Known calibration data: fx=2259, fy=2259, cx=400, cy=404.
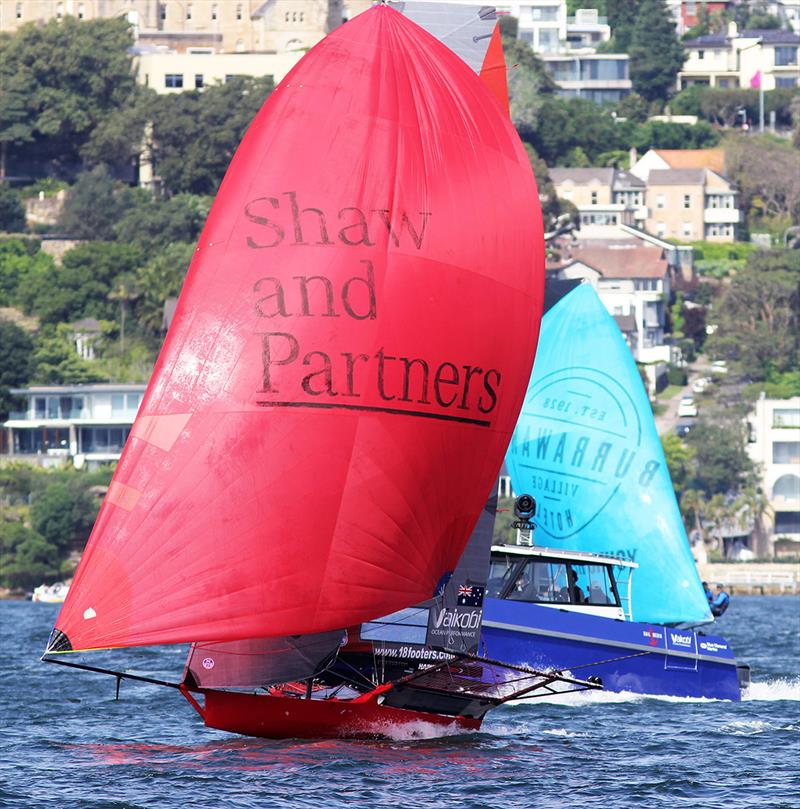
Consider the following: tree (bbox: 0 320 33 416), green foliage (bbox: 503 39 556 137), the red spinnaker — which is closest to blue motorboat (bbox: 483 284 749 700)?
the red spinnaker

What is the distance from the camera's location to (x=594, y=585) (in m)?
31.9

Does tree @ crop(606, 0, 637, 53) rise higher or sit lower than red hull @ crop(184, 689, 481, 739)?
higher

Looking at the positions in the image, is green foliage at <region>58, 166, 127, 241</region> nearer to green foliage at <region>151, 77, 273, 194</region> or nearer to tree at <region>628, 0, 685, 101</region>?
green foliage at <region>151, 77, 273, 194</region>

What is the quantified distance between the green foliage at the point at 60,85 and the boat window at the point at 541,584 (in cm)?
10919

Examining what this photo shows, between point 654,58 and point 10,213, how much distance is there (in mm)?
63649

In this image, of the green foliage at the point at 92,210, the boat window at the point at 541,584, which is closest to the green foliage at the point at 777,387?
the green foliage at the point at 92,210

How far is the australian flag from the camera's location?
24656 mm

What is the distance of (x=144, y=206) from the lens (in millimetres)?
129125

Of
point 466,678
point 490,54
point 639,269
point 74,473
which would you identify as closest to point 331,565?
point 466,678

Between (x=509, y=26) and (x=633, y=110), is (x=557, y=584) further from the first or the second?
(x=509, y=26)

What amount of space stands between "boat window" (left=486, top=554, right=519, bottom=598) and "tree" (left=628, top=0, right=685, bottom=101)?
148m

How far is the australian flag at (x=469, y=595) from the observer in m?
24.7

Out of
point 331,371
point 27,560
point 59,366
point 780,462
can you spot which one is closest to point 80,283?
point 59,366

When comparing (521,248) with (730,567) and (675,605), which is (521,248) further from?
(730,567)
